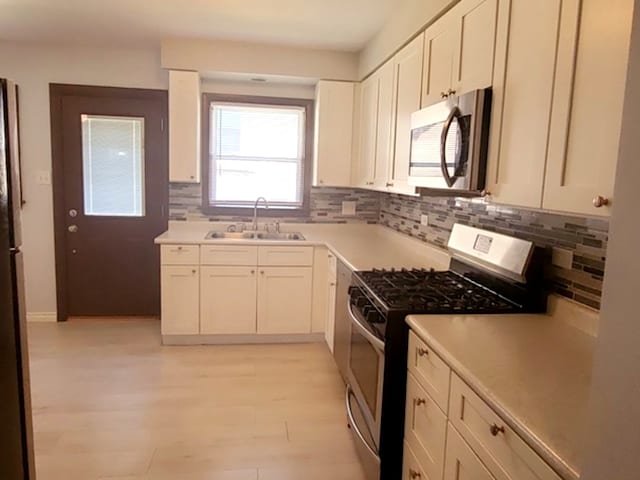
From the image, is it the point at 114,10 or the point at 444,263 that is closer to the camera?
the point at 444,263

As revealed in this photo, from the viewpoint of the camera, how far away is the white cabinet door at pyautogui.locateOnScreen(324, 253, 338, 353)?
3.30 metres

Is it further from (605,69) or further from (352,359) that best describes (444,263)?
(605,69)

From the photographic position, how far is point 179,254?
3617 mm

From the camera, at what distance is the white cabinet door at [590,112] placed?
114cm

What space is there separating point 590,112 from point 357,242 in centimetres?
258

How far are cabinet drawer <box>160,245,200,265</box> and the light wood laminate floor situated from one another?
0.69 meters

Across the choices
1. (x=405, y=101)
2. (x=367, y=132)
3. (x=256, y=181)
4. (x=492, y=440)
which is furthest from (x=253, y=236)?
(x=492, y=440)

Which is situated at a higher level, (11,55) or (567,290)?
(11,55)

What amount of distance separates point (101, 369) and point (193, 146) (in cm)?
184

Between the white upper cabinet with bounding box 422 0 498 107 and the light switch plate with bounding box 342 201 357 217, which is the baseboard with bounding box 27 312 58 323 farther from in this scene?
the white upper cabinet with bounding box 422 0 498 107

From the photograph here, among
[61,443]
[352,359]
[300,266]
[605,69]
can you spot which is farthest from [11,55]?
[605,69]

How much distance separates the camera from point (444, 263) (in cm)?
277

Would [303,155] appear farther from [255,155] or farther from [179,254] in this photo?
[179,254]

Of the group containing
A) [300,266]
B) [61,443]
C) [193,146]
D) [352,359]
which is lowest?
[61,443]
